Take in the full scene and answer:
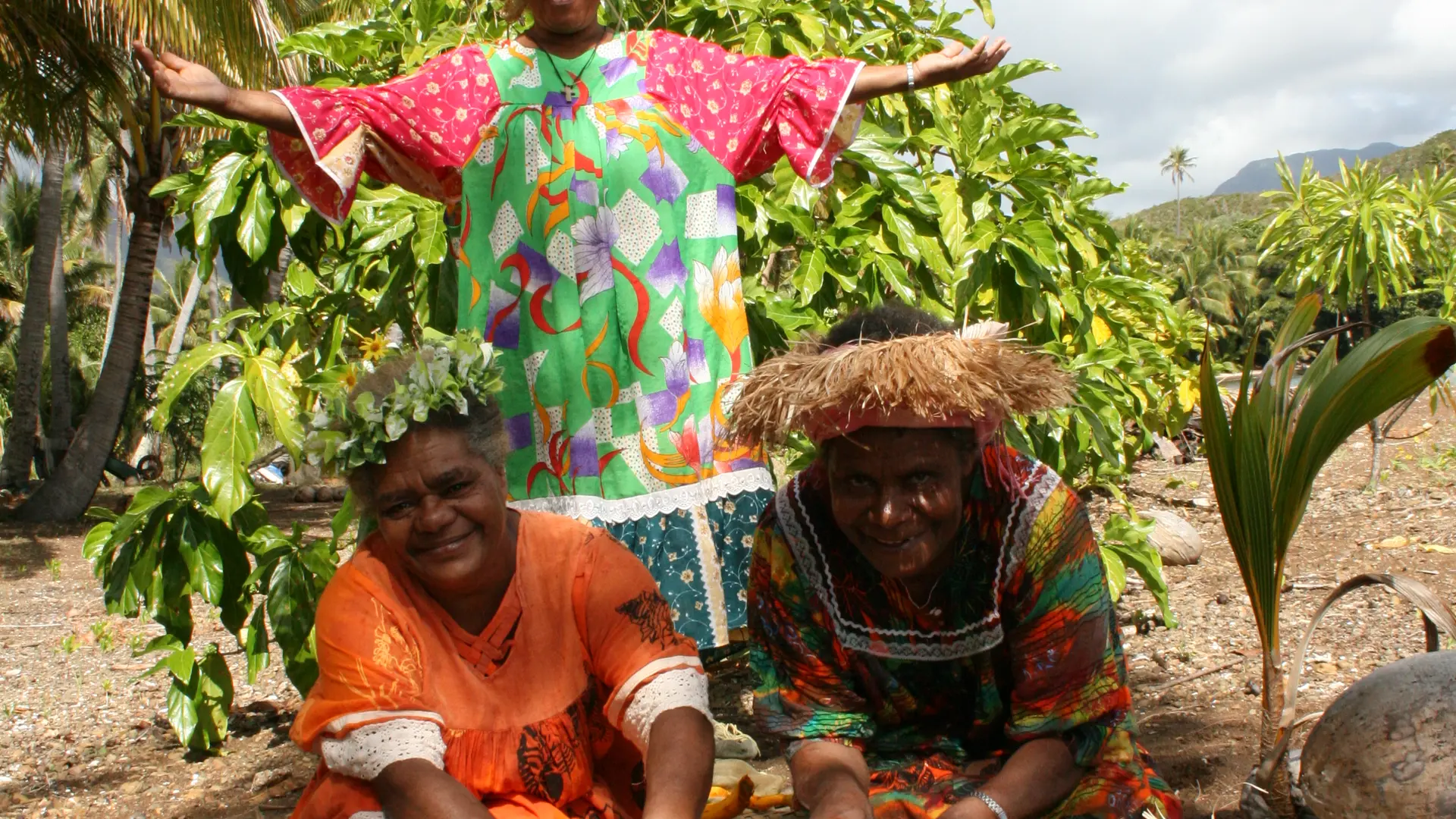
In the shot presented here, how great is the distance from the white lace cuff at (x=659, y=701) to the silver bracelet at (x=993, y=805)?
48cm

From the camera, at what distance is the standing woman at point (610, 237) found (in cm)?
270

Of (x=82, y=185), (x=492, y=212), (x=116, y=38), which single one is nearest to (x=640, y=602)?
(x=492, y=212)

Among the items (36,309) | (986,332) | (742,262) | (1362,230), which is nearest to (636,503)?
(986,332)

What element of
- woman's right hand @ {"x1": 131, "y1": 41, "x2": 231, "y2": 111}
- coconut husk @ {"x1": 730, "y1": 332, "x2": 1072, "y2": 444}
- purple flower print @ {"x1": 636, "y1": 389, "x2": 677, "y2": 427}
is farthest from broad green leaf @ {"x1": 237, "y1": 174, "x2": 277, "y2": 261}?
coconut husk @ {"x1": 730, "y1": 332, "x2": 1072, "y2": 444}

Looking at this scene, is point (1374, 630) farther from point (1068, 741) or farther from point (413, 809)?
point (413, 809)

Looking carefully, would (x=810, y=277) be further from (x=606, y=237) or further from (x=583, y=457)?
(x=583, y=457)

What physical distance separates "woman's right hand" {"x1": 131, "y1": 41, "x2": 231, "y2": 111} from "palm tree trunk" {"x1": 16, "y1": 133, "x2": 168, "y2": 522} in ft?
31.2

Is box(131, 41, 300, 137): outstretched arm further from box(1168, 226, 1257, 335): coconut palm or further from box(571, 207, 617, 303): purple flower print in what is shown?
box(1168, 226, 1257, 335): coconut palm

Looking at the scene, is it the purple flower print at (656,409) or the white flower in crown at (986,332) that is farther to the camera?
the purple flower print at (656,409)

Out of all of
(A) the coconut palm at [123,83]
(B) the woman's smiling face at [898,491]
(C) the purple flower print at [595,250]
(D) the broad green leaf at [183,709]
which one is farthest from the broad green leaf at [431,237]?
(A) the coconut palm at [123,83]

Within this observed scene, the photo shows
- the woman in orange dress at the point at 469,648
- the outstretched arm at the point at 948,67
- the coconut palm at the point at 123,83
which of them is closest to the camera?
the woman in orange dress at the point at 469,648

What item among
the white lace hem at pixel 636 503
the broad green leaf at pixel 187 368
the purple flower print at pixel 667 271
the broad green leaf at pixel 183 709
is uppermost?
the purple flower print at pixel 667 271

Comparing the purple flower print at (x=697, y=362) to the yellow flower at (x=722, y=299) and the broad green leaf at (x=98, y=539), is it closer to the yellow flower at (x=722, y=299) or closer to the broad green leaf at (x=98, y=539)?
the yellow flower at (x=722, y=299)

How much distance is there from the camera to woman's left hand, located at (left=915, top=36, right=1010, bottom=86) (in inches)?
99.4
